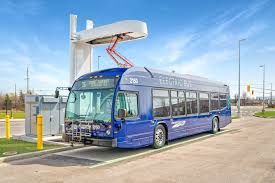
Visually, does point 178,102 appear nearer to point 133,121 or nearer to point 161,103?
point 161,103

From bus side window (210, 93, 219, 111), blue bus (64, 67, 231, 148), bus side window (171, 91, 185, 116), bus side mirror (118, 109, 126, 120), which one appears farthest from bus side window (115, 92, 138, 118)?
bus side window (210, 93, 219, 111)

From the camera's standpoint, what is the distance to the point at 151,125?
10031 millimetres

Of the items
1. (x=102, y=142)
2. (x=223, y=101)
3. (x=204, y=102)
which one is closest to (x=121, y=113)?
(x=102, y=142)

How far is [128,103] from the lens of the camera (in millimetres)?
9133

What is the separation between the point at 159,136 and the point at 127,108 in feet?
7.37

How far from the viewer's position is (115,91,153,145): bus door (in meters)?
8.84

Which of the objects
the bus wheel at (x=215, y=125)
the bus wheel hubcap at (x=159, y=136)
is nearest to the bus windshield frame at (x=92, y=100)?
the bus wheel hubcap at (x=159, y=136)

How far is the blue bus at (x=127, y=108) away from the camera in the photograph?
341 inches

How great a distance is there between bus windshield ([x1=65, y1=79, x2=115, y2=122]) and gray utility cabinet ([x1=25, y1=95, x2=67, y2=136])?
3343 mm

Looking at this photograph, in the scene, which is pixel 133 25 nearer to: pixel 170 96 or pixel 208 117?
pixel 170 96

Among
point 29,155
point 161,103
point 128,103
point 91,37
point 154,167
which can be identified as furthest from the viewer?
point 91,37

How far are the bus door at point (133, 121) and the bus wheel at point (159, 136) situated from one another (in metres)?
0.57

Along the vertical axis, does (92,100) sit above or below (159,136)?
above

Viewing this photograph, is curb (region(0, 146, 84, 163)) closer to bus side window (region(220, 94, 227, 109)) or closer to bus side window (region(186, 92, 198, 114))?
bus side window (region(186, 92, 198, 114))
